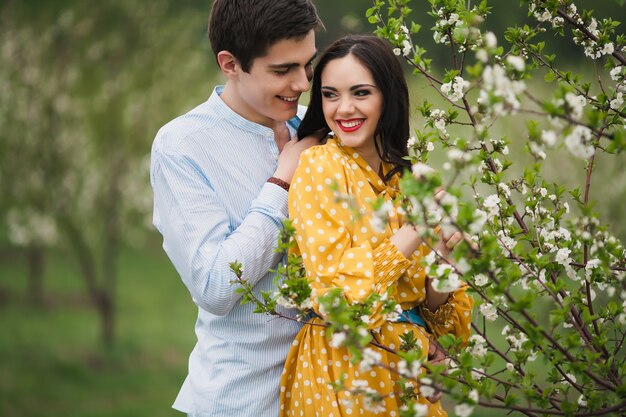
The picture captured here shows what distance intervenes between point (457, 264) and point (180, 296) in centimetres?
905

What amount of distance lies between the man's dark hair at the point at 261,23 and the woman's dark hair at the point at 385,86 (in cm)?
17

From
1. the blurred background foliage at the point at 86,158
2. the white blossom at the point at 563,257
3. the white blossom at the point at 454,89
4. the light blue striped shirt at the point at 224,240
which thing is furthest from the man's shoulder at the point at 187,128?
the blurred background foliage at the point at 86,158

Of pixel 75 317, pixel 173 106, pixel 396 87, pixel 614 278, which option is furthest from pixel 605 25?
pixel 75 317

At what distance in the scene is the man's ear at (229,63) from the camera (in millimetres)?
2656

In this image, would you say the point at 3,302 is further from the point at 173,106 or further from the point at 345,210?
the point at 345,210

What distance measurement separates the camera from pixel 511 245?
214 cm

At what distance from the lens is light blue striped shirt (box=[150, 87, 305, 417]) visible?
2.34 m

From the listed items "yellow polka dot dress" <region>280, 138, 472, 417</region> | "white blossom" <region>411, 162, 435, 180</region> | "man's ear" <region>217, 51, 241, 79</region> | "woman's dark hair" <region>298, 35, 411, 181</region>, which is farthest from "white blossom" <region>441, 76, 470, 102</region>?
"man's ear" <region>217, 51, 241, 79</region>

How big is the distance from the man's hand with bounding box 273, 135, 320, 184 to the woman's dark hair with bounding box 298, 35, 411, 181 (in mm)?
139

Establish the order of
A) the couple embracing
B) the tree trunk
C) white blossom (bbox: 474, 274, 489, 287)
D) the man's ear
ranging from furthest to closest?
1. the tree trunk
2. the man's ear
3. the couple embracing
4. white blossom (bbox: 474, 274, 489, 287)

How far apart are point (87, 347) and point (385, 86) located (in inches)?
295

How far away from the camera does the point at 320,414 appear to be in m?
2.27

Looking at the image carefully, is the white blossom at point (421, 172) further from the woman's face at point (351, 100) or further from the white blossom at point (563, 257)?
the woman's face at point (351, 100)

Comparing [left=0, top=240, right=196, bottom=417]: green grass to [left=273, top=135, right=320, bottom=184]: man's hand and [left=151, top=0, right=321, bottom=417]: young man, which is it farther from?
[left=273, top=135, right=320, bottom=184]: man's hand
